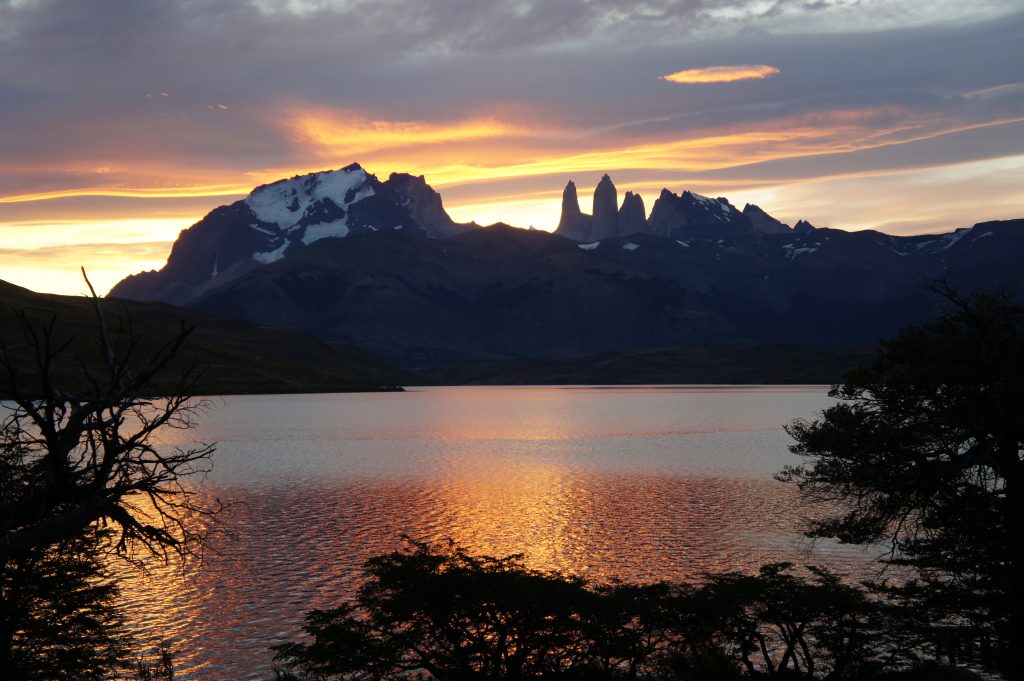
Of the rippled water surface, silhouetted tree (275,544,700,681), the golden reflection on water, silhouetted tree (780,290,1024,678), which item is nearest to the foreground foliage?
silhouetted tree (275,544,700,681)

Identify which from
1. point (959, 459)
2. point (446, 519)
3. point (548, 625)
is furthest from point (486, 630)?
point (446, 519)

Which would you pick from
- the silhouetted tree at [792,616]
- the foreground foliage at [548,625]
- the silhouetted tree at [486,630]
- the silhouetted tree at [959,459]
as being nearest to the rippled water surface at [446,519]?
the silhouetted tree at [486,630]

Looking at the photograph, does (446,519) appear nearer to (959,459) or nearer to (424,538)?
(424,538)

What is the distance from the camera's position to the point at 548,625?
1300 inches

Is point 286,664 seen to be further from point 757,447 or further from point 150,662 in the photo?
point 757,447

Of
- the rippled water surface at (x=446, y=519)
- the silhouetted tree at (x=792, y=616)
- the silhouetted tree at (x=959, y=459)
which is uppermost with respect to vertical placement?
A: the silhouetted tree at (x=959, y=459)

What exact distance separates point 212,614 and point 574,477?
237 ft

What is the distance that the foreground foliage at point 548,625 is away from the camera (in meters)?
32.8

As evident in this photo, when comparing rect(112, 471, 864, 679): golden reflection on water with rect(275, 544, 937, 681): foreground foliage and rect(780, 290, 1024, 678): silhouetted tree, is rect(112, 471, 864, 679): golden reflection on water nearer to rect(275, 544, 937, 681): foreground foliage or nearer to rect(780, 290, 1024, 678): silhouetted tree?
rect(275, 544, 937, 681): foreground foliage

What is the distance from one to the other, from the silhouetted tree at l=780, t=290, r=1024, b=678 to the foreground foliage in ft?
13.2

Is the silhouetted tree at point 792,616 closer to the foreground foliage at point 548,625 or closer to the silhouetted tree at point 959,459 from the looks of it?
the foreground foliage at point 548,625

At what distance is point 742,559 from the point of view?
6272 cm

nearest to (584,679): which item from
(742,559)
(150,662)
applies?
(150,662)

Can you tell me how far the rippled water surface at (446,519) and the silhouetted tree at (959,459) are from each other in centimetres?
1846
